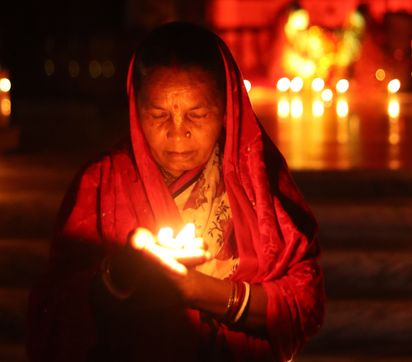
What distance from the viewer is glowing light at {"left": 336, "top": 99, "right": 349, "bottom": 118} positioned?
35.9 feet

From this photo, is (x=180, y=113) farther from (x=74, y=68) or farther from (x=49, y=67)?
(x=74, y=68)

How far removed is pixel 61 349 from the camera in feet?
6.83

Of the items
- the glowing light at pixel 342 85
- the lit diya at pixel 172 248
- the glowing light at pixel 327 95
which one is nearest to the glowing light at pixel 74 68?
the glowing light at pixel 327 95

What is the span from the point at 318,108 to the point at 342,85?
238cm

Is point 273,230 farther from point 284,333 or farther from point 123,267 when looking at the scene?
point 123,267

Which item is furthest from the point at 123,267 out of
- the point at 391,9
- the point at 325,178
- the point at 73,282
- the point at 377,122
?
the point at 391,9

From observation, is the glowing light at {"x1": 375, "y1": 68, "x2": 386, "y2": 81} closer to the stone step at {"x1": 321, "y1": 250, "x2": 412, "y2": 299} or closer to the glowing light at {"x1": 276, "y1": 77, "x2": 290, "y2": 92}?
the glowing light at {"x1": 276, "y1": 77, "x2": 290, "y2": 92}

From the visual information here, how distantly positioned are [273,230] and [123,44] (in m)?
8.87

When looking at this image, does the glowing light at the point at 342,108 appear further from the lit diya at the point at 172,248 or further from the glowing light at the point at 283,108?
→ the lit diya at the point at 172,248

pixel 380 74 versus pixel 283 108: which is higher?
pixel 380 74

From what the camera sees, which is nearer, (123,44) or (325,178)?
(325,178)

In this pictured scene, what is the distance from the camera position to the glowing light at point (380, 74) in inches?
589

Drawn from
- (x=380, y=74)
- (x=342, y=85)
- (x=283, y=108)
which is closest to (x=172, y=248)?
(x=283, y=108)

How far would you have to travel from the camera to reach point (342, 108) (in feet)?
39.4
